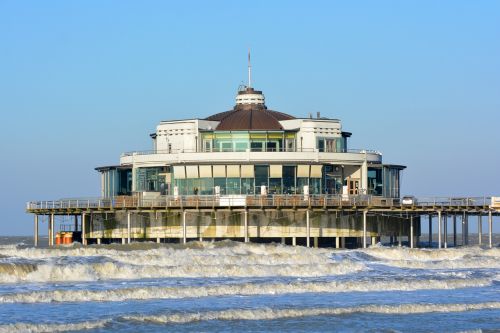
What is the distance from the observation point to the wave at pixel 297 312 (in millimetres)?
36188

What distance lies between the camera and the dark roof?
2813 inches

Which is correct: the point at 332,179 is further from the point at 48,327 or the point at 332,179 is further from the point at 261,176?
the point at 48,327

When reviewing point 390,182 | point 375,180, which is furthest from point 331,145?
point 390,182

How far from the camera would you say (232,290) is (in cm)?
4441

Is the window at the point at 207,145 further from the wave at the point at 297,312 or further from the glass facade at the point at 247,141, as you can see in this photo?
the wave at the point at 297,312

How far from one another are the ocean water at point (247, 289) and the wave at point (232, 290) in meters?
0.04

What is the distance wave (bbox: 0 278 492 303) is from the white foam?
20.1 ft

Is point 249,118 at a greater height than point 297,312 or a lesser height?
greater

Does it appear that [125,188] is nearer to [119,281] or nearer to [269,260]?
[269,260]

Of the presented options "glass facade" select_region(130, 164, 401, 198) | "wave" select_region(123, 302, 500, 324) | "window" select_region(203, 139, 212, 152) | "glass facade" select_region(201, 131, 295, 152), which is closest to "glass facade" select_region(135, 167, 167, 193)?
"glass facade" select_region(130, 164, 401, 198)

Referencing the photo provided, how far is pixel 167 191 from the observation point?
7056 centimetres

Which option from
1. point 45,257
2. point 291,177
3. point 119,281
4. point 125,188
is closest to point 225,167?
point 291,177

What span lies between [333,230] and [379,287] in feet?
68.6

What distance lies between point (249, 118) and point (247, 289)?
94.9 feet
